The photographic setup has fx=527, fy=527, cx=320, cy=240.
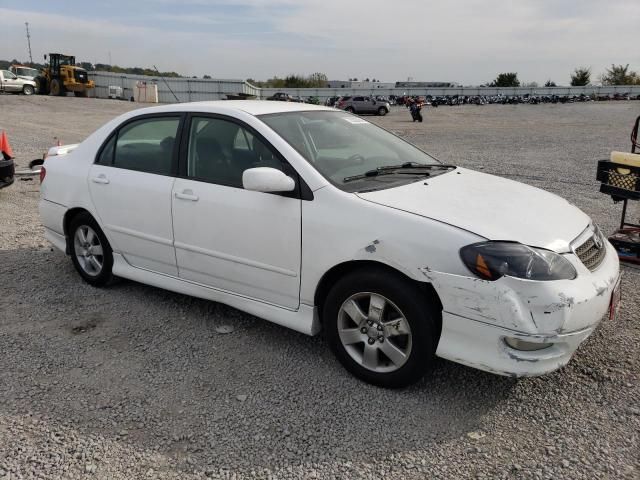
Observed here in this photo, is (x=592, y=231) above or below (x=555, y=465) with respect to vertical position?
above

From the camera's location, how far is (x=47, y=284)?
4.72 m

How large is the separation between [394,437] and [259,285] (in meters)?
1.30

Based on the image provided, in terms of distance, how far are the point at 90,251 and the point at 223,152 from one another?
175 centimetres

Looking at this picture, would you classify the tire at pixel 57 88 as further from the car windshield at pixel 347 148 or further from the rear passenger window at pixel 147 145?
the car windshield at pixel 347 148

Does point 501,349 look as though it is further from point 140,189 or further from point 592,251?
point 140,189

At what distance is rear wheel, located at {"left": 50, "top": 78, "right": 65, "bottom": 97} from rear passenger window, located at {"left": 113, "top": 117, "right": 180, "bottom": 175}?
127ft

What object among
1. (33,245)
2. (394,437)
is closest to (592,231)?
(394,437)

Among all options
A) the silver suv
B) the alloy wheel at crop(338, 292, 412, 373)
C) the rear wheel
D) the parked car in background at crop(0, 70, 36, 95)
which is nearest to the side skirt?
the alloy wheel at crop(338, 292, 412, 373)

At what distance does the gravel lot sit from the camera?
2496 mm

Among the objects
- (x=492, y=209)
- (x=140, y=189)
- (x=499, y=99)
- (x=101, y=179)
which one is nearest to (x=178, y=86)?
(x=499, y=99)

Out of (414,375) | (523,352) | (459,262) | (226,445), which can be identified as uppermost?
(459,262)

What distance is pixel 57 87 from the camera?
37.7 metres

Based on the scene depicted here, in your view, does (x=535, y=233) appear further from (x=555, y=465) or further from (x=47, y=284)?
(x=47, y=284)

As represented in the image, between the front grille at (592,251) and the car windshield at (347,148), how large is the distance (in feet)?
3.71
